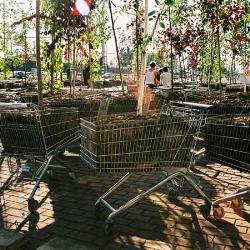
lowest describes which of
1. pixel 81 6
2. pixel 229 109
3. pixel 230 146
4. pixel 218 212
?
pixel 218 212

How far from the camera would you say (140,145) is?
14.1 ft

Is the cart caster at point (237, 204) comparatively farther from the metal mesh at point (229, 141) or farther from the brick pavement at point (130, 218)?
the metal mesh at point (229, 141)

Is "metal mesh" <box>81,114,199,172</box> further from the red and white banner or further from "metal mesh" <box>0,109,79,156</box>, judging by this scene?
the red and white banner

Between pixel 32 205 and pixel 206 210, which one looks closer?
pixel 206 210

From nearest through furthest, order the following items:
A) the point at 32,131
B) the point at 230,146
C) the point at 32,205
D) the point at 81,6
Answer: the point at 230,146 < the point at 32,205 < the point at 32,131 < the point at 81,6

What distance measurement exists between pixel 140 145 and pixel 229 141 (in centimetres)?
96

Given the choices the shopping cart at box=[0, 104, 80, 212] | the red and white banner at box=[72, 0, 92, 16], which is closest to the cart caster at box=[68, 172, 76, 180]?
the shopping cart at box=[0, 104, 80, 212]

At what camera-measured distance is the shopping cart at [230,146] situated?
14.0 feet

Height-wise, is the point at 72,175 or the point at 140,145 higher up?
the point at 140,145

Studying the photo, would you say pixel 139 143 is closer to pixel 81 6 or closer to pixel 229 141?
pixel 229 141

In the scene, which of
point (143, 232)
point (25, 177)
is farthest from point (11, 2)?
point (143, 232)

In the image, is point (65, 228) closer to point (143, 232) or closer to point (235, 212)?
point (143, 232)

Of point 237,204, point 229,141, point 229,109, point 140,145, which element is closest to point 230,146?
point 229,141

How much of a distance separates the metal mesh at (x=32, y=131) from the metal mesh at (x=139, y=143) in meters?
0.98
